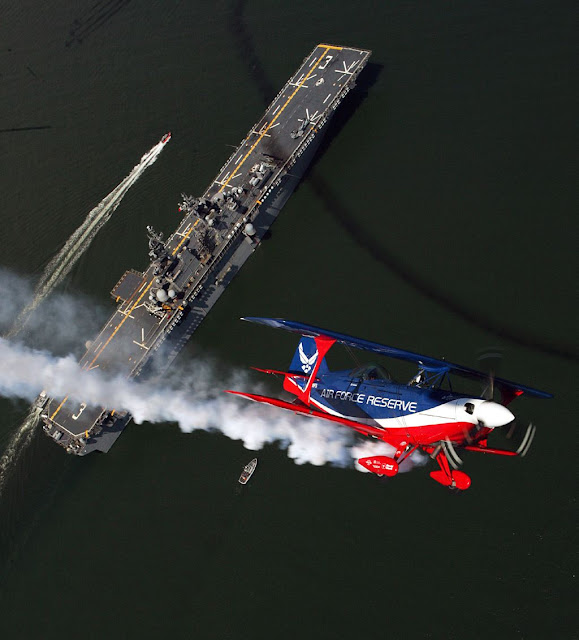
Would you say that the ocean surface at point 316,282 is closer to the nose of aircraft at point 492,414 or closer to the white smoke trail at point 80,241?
the white smoke trail at point 80,241

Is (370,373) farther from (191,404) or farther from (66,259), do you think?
(66,259)

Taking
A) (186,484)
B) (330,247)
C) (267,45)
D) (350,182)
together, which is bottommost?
(186,484)

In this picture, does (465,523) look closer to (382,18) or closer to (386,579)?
(386,579)

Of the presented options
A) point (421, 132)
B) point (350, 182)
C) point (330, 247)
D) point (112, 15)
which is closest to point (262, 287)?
point (330, 247)

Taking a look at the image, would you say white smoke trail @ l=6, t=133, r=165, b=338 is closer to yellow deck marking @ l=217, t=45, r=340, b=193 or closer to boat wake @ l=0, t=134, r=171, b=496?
boat wake @ l=0, t=134, r=171, b=496

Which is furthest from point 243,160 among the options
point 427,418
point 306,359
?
point 427,418

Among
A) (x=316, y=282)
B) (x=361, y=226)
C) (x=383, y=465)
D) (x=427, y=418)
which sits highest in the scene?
(x=361, y=226)
